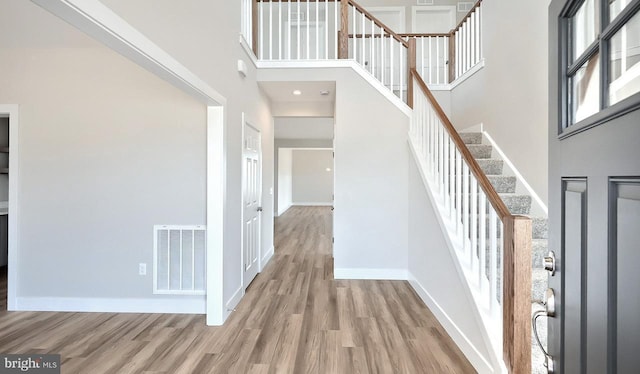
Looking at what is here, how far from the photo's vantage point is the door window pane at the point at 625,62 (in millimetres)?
617

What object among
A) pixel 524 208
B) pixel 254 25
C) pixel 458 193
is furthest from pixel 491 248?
pixel 254 25

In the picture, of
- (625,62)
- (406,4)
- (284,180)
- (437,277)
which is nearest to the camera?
(625,62)

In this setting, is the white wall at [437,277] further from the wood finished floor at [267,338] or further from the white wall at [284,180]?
the white wall at [284,180]

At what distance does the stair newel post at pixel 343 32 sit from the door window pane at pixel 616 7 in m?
3.36

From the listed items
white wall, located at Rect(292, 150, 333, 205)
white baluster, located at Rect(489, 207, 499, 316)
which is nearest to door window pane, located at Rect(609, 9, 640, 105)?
white baluster, located at Rect(489, 207, 499, 316)

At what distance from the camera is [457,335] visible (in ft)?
7.33

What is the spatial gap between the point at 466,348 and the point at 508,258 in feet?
3.15

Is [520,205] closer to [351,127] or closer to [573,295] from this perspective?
[351,127]

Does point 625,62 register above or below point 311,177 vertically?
below

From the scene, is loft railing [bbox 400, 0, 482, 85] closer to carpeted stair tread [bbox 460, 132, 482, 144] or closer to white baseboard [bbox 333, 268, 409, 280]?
carpeted stair tread [bbox 460, 132, 482, 144]

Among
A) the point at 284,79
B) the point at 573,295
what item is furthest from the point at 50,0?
the point at 284,79

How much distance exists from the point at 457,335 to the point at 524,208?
145 centimetres

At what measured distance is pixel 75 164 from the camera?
281cm

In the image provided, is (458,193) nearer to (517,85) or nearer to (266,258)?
(517,85)
